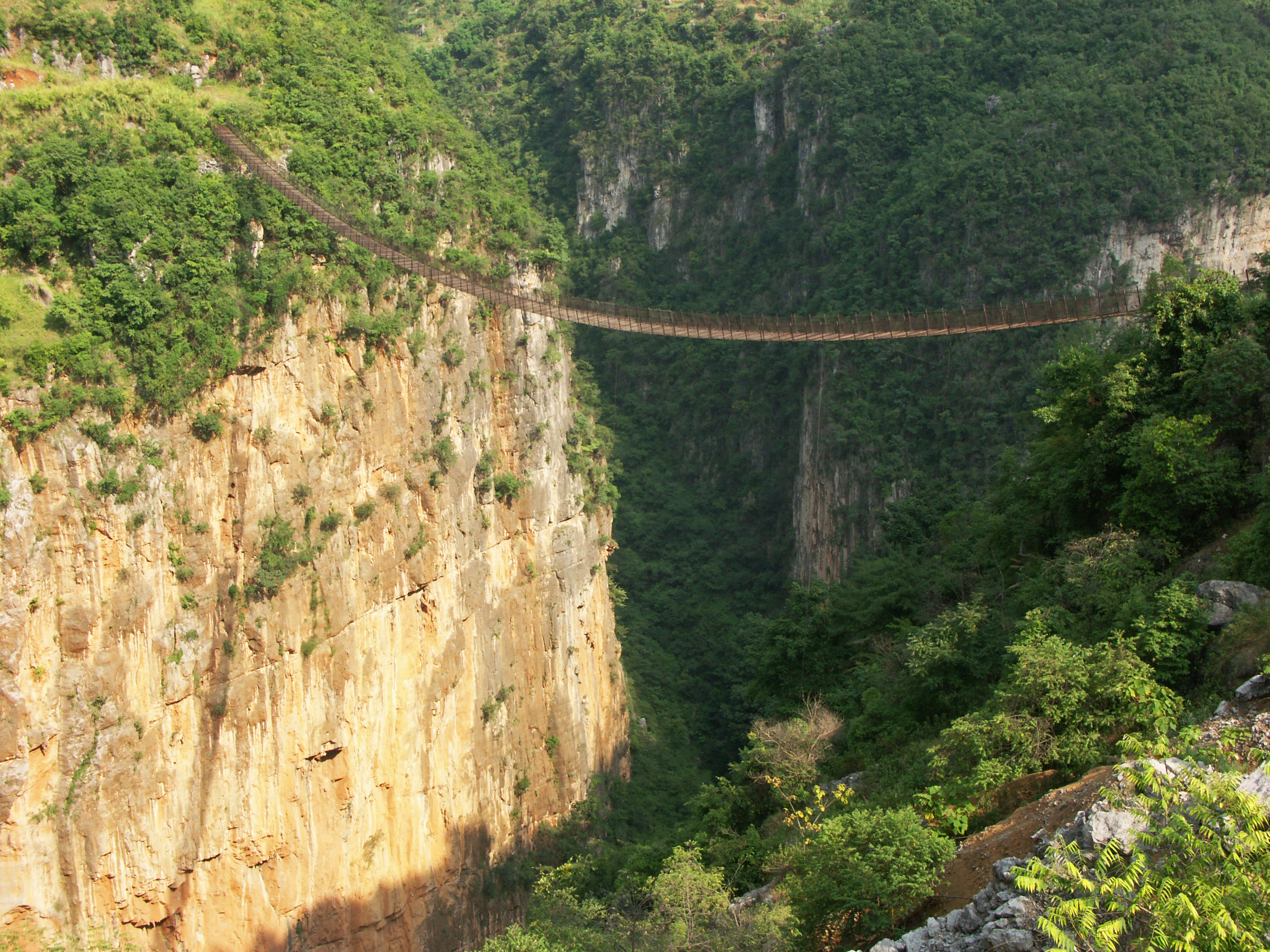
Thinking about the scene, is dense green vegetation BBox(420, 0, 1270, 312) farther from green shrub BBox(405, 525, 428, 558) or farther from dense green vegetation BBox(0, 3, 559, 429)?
green shrub BBox(405, 525, 428, 558)

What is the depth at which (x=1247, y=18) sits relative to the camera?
3656 centimetres

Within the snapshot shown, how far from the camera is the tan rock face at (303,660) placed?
18.5 m

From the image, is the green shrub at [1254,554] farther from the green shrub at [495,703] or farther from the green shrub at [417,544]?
the green shrub at [495,703]

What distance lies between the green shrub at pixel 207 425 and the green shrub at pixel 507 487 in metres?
7.15

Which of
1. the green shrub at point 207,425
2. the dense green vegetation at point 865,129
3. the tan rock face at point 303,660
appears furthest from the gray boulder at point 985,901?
the dense green vegetation at point 865,129

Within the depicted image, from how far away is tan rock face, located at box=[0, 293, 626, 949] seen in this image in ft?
60.6

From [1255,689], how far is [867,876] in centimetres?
357

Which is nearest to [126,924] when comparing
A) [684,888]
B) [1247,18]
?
[684,888]

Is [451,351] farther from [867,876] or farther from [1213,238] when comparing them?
[1213,238]

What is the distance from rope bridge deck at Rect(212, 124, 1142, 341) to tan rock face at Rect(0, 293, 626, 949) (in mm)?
1252

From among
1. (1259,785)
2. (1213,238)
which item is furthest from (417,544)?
(1213,238)

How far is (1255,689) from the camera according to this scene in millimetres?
9383

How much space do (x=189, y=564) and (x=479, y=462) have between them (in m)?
7.34

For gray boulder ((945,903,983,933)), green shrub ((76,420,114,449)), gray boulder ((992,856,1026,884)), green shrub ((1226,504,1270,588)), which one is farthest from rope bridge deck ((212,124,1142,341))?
gray boulder ((945,903,983,933))
